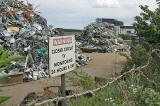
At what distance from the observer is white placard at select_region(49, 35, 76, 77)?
318cm

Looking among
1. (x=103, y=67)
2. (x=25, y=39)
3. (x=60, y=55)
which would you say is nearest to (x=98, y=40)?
(x=103, y=67)

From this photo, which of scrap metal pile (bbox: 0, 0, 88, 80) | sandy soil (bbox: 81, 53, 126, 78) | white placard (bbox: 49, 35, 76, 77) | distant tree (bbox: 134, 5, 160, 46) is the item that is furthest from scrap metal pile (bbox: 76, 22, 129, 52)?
white placard (bbox: 49, 35, 76, 77)

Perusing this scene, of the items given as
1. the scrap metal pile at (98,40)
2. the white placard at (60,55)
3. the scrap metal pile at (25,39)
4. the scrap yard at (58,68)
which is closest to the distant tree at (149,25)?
the scrap yard at (58,68)

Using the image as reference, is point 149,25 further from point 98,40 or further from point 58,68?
point 98,40

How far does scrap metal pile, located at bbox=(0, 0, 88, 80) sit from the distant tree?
3593 mm

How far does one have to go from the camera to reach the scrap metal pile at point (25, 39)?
374 inches

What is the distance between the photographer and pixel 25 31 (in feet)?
36.0

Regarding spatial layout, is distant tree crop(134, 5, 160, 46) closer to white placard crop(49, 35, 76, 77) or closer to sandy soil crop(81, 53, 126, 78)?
sandy soil crop(81, 53, 126, 78)

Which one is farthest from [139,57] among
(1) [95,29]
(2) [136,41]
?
(1) [95,29]

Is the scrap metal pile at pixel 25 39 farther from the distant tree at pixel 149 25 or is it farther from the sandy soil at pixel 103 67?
the distant tree at pixel 149 25

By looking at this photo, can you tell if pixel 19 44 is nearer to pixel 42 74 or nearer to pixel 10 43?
pixel 10 43

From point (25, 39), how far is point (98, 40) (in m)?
10.8

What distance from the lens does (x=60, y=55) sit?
132 inches

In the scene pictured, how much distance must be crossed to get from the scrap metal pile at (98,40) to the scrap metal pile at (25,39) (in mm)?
7226
